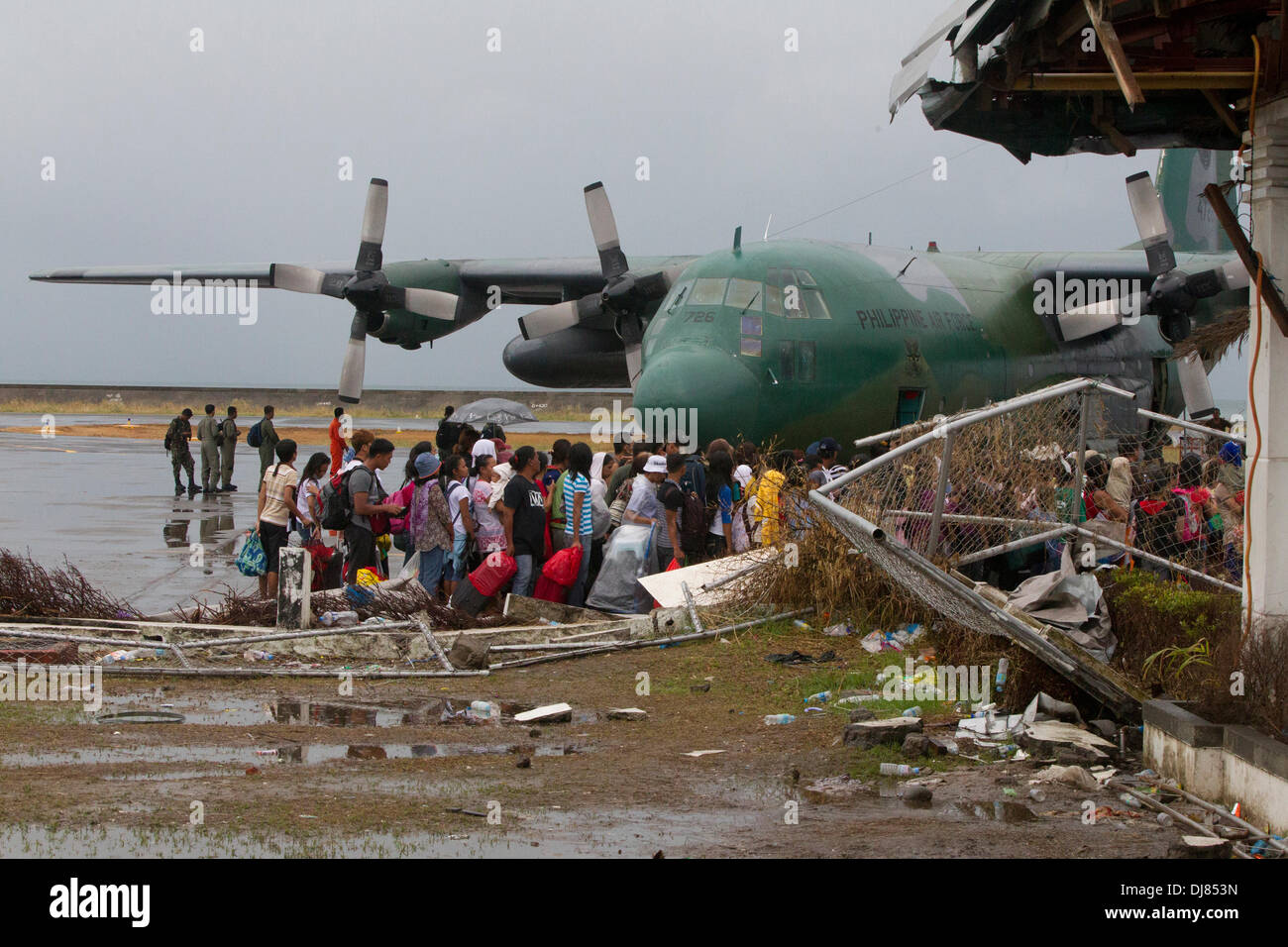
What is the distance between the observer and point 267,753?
22.6ft

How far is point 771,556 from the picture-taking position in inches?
441

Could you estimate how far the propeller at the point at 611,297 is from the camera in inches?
845

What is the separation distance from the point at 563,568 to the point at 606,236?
11.6 meters

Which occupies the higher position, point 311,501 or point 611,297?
point 611,297

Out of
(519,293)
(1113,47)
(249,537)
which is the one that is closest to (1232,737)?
(1113,47)

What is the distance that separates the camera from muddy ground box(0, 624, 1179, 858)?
209 inches

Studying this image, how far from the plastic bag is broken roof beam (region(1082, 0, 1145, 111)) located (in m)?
6.75

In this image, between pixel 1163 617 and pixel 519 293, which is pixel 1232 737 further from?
pixel 519 293

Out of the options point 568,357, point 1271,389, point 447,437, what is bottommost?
point 447,437

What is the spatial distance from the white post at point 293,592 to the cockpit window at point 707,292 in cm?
664

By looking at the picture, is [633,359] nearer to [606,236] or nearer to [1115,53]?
[606,236]
